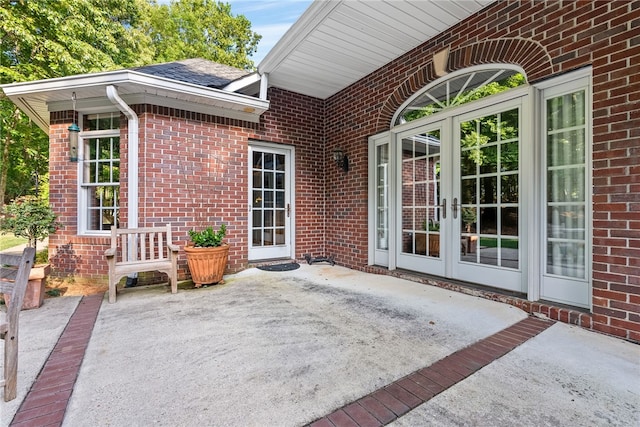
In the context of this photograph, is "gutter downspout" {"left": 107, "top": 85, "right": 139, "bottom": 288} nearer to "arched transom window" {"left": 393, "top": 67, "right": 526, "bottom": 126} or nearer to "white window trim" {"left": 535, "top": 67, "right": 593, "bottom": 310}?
"arched transom window" {"left": 393, "top": 67, "right": 526, "bottom": 126}

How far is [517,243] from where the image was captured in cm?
297

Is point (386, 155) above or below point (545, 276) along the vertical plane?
above

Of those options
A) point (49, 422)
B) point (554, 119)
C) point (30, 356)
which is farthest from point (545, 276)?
point (30, 356)

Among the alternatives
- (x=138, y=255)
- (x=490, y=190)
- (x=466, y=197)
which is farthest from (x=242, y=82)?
(x=490, y=190)

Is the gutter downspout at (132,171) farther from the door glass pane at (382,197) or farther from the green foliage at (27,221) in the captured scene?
the door glass pane at (382,197)

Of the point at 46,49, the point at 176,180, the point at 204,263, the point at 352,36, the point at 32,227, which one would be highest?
the point at 46,49

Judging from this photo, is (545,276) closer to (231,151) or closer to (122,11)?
(231,151)

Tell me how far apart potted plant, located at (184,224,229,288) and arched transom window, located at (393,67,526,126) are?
3.08m

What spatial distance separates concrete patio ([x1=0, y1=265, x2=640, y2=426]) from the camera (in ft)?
4.60

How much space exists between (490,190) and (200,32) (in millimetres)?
14626

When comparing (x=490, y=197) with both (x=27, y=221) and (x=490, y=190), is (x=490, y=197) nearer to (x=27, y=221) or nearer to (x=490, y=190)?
(x=490, y=190)

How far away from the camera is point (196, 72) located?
15.5ft

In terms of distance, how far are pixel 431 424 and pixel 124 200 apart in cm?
420

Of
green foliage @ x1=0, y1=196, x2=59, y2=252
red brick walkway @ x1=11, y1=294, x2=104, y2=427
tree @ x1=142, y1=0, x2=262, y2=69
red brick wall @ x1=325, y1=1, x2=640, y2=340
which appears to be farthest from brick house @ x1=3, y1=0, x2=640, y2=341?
tree @ x1=142, y1=0, x2=262, y2=69
